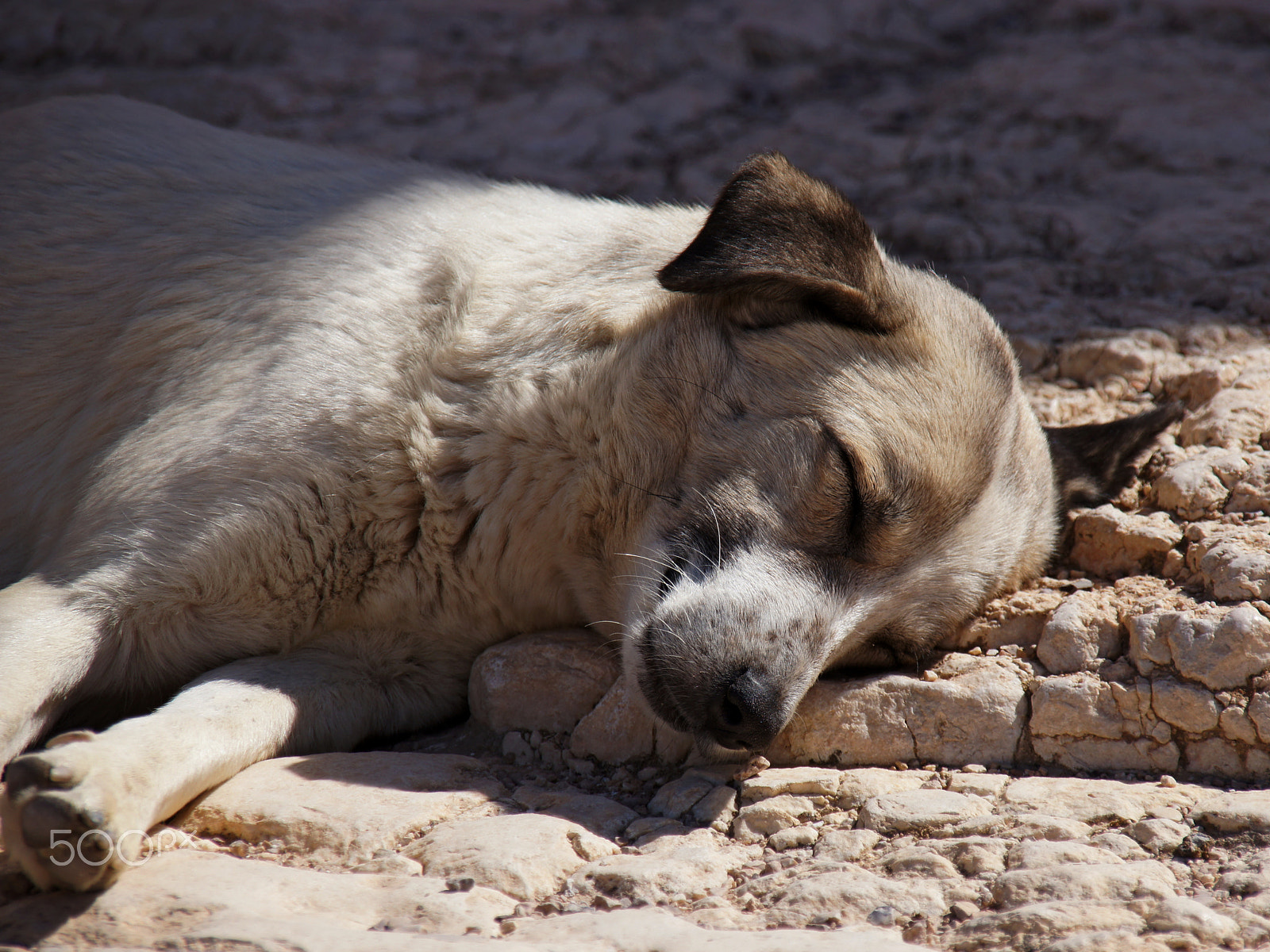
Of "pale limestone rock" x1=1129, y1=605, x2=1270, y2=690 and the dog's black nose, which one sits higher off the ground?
"pale limestone rock" x1=1129, y1=605, x2=1270, y2=690

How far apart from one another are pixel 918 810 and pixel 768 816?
0.31m

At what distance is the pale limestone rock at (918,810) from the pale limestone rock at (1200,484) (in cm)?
133

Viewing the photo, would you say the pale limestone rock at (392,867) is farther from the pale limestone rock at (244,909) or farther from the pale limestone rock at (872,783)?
the pale limestone rock at (872,783)

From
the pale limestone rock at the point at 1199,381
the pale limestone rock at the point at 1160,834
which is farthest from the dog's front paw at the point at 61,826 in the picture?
the pale limestone rock at the point at 1199,381

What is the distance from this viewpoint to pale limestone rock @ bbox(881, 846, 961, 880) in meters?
1.99

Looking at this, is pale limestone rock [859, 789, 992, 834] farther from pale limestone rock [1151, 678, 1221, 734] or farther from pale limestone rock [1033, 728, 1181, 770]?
pale limestone rock [1151, 678, 1221, 734]

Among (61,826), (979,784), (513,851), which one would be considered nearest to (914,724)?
(979,784)

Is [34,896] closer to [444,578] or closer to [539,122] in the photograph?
[444,578]

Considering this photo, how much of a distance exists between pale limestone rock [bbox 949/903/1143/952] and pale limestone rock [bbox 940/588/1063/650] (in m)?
1.06

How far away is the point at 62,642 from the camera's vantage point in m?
2.44

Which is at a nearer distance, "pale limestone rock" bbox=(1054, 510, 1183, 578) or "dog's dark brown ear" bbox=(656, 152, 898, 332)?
"dog's dark brown ear" bbox=(656, 152, 898, 332)

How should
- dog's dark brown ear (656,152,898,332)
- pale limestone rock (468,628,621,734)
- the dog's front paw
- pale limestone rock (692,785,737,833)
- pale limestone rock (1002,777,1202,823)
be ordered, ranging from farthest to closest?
pale limestone rock (468,628,621,734)
dog's dark brown ear (656,152,898,332)
pale limestone rock (692,785,737,833)
pale limestone rock (1002,777,1202,823)
the dog's front paw

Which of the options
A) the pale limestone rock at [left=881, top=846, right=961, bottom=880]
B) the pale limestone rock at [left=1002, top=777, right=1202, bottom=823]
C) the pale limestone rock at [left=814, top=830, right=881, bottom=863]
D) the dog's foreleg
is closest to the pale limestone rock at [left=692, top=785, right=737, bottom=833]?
the pale limestone rock at [left=814, top=830, right=881, bottom=863]

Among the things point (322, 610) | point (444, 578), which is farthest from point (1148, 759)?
point (322, 610)
